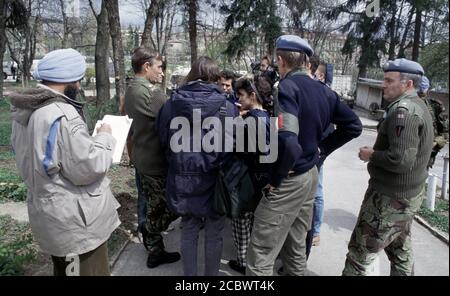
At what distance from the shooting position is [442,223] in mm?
4426

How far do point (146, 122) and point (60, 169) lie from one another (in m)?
1.15

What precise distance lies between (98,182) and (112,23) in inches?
213

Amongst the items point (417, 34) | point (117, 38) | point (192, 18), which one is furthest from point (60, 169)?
point (417, 34)

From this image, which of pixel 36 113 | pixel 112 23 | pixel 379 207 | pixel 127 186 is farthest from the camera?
pixel 112 23

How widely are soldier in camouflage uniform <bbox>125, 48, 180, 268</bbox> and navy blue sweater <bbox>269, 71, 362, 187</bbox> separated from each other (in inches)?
42.3

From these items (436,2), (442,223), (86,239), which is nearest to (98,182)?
(86,239)

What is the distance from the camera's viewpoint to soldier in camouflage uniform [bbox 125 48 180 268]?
308 cm

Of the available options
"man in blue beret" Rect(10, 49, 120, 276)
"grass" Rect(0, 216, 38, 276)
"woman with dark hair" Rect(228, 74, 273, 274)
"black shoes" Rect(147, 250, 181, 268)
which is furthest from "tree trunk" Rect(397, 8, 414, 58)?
"man in blue beret" Rect(10, 49, 120, 276)

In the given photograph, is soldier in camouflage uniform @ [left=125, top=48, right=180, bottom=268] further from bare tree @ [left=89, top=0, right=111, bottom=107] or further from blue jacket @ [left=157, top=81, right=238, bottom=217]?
bare tree @ [left=89, top=0, right=111, bottom=107]

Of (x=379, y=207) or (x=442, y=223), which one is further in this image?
(x=442, y=223)

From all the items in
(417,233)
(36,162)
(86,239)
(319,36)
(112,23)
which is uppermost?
(319,36)

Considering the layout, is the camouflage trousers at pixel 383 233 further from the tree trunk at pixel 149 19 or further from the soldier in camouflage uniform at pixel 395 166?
the tree trunk at pixel 149 19

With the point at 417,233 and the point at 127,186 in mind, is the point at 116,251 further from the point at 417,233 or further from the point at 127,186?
the point at 417,233
